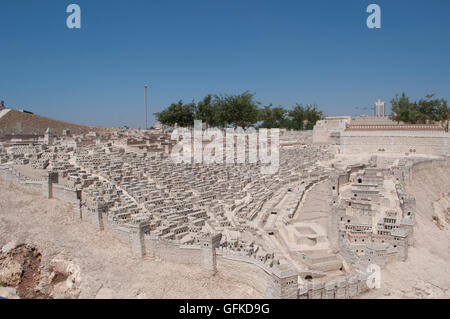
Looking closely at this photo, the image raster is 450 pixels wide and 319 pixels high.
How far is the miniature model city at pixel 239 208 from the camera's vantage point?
39.3ft

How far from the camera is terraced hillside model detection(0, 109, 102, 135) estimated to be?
121ft

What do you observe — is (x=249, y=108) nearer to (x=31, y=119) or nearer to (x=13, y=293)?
(x=31, y=119)

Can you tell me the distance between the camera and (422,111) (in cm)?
4453

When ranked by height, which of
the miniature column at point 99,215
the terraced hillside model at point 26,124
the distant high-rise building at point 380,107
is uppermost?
the distant high-rise building at point 380,107

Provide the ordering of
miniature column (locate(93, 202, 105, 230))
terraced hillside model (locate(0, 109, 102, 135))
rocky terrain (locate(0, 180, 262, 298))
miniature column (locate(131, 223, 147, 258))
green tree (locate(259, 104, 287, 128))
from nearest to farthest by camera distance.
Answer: rocky terrain (locate(0, 180, 262, 298)), miniature column (locate(131, 223, 147, 258)), miniature column (locate(93, 202, 105, 230)), terraced hillside model (locate(0, 109, 102, 135)), green tree (locate(259, 104, 287, 128))

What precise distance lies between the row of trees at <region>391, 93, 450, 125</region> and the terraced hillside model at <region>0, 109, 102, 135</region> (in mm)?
39557

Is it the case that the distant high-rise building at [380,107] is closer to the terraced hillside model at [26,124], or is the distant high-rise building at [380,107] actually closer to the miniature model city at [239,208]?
the miniature model city at [239,208]

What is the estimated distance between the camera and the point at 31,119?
136ft

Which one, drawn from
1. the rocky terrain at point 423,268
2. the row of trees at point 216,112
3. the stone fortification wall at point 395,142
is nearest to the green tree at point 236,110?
the row of trees at point 216,112

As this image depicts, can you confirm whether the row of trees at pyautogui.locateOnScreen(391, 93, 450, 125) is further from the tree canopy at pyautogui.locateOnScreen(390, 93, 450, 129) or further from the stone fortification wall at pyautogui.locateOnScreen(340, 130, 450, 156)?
the stone fortification wall at pyautogui.locateOnScreen(340, 130, 450, 156)

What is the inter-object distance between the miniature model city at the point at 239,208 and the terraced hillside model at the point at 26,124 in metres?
7.25

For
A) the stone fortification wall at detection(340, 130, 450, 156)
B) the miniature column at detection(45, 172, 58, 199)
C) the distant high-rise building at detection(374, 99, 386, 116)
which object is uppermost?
the distant high-rise building at detection(374, 99, 386, 116)

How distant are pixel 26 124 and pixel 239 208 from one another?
32.5m

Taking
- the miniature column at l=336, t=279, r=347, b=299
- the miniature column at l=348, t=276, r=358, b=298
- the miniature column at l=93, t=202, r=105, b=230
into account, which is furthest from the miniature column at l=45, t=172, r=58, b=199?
the miniature column at l=348, t=276, r=358, b=298
